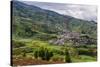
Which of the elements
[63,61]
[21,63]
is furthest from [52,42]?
[21,63]

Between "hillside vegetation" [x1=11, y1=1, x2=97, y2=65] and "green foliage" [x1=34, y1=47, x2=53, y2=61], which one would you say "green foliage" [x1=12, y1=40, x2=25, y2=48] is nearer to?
"hillside vegetation" [x1=11, y1=1, x2=97, y2=65]

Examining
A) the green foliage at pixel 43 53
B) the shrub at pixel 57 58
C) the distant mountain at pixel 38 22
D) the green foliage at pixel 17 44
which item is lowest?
the shrub at pixel 57 58

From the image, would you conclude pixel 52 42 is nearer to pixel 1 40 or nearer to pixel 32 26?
pixel 32 26

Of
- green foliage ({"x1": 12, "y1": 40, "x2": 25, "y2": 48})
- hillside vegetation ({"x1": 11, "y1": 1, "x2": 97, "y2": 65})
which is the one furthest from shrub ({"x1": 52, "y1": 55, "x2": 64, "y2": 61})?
green foliage ({"x1": 12, "y1": 40, "x2": 25, "y2": 48})

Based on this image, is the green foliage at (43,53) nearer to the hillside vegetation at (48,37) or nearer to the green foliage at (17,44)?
the hillside vegetation at (48,37)

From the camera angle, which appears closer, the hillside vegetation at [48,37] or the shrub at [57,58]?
the hillside vegetation at [48,37]

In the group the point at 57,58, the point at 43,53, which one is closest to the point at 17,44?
the point at 43,53

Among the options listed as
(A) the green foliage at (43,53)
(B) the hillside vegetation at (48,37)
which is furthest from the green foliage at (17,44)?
(A) the green foliage at (43,53)

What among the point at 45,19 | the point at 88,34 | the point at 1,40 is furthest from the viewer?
the point at 88,34
